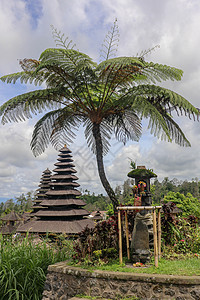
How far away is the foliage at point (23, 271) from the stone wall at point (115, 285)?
0.32 metres

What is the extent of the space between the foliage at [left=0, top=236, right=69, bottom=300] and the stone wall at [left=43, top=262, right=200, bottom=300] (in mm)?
316

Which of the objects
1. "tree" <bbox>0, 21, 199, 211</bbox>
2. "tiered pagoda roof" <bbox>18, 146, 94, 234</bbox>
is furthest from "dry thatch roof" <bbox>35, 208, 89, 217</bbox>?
"tree" <bbox>0, 21, 199, 211</bbox>

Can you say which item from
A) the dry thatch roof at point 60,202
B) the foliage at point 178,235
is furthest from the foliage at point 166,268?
the dry thatch roof at point 60,202

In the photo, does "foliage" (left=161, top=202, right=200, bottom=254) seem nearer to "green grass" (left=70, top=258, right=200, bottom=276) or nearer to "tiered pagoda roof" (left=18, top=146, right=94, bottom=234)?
"green grass" (left=70, top=258, right=200, bottom=276)

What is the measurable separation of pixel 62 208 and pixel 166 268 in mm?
10824

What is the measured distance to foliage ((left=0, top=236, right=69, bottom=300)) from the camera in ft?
16.8

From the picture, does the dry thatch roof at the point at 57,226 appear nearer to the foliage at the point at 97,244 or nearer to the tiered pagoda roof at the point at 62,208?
the tiered pagoda roof at the point at 62,208

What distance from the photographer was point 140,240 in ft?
17.9

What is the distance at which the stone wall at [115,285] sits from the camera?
4.33 metres

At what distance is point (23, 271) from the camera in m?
5.45

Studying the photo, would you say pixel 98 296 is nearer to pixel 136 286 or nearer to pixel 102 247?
pixel 136 286

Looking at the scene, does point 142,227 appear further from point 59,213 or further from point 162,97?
point 59,213

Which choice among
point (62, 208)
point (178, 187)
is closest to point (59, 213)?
point (62, 208)

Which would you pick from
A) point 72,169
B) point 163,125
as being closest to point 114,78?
point 163,125
